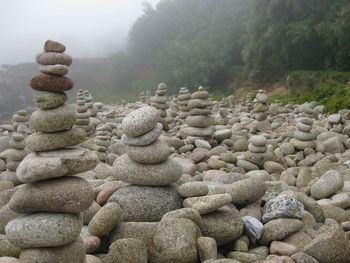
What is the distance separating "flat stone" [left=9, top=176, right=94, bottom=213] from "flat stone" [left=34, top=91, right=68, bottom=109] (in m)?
0.85

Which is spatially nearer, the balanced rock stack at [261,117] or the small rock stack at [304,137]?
the small rock stack at [304,137]

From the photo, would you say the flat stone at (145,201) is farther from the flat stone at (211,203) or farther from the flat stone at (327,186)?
the flat stone at (327,186)

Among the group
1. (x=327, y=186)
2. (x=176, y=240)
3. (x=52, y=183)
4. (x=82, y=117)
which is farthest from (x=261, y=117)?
(x=52, y=183)

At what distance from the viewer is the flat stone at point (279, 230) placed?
536 centimetres

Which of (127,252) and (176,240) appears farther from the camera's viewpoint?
(176,240)

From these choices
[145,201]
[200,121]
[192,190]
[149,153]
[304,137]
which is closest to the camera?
[145,201]

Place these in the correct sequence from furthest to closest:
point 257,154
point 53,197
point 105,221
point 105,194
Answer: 1. point 257,154
2. point 105,194
3. point 105,221
4. point 53,197

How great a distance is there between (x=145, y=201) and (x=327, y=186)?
336cm

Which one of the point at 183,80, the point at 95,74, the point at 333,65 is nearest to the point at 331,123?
the point at 333,65

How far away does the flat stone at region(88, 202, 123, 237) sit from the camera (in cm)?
496

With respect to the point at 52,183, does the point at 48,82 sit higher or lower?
higher

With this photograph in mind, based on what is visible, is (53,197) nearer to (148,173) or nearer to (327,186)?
(148,173)

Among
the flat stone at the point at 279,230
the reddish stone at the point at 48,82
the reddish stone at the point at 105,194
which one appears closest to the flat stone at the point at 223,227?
the flat stone at the point at 279,230

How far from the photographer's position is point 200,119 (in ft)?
40.0
